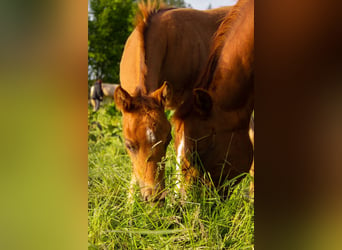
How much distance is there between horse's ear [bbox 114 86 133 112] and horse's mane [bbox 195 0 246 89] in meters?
0.31

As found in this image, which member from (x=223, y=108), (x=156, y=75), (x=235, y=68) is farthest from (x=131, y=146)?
(x=235, y=68)

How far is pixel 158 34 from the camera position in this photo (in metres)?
2.05

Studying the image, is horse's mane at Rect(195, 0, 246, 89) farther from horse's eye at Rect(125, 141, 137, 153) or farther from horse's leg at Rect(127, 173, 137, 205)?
Answer: horse's leg at Rect(127, 173, 137, 205)

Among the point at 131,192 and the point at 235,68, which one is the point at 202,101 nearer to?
the point at 235,68

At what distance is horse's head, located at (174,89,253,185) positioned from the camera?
203 centimetres

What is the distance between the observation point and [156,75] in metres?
1.99

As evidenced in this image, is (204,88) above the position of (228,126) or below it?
above

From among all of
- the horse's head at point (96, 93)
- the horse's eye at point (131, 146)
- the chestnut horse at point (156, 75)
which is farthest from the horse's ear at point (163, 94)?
the horse's head at point (96, 93)

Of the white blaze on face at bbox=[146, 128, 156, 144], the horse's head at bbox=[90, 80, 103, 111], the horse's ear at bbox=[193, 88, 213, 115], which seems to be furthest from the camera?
the horse's head at bbox=[90, 80, 103, 111]

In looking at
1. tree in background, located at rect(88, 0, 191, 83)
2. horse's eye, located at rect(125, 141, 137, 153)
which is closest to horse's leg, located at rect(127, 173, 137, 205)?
horse's eye, located at rect(125, 141, 137, 153)

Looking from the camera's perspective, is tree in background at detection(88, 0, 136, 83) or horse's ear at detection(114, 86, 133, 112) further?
tree in background at detection(88, 0, 136, 83)
